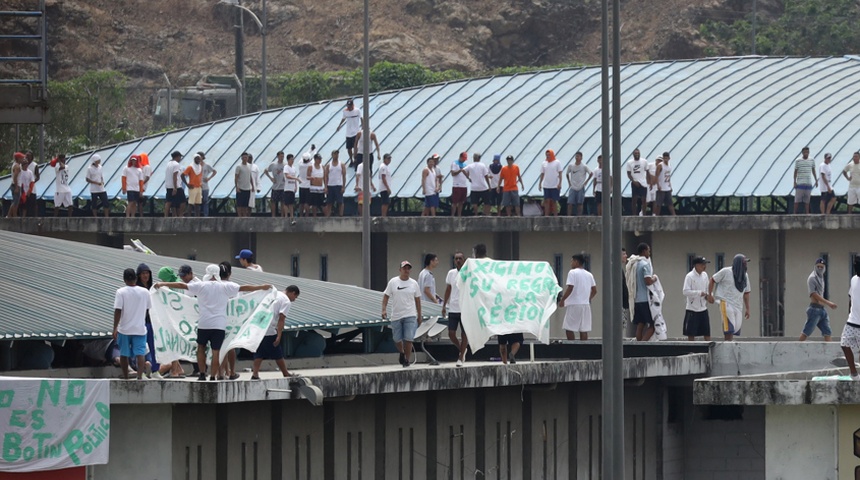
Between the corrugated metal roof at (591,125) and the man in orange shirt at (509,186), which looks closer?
the man in orange shirt at (509,186)

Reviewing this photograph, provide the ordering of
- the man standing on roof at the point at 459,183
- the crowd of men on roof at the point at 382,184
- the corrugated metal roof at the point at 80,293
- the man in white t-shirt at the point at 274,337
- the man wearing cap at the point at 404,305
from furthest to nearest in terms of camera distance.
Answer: the man standing on roof at the point at 459,183
the crowd of men on roof at the point at 382,184
the man wearing cap at the point at 404,305
the corrugated metal roof at the point at 80,293
the man in white t-shirt at the point at 274,337

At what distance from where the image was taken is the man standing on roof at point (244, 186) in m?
37.7

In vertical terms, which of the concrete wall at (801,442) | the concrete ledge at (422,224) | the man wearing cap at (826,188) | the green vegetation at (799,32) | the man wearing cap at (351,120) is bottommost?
the concrete wall at (801,442)

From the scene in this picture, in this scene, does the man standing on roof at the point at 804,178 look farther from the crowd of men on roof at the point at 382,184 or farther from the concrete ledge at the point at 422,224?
the concrete ledge at the point at 422,224

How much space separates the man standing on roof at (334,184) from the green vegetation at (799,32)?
5109 cm

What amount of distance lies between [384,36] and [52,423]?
78678 millimetres

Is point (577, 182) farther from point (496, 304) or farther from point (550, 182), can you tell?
point (496, 304)

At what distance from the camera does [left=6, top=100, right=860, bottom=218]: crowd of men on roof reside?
118 ft

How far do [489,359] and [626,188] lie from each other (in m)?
13.4

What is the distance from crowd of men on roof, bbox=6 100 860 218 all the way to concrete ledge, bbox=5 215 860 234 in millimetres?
294

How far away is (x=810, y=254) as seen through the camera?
36.2 m

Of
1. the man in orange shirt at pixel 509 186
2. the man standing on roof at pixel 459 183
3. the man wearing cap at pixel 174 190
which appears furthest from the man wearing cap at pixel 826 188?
the man wearing cap at pixel 174 190

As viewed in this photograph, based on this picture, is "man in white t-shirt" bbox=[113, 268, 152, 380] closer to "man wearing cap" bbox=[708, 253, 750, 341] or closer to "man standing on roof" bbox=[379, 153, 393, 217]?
"man wearing cap" bbox=[708, 253, 750, 341]

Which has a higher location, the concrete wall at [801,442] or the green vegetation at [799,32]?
the green vegetation at [799,32]
